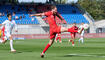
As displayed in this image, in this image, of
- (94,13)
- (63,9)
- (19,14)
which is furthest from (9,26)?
(94,13)

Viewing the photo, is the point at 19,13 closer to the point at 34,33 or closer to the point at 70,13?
the point at 34,33

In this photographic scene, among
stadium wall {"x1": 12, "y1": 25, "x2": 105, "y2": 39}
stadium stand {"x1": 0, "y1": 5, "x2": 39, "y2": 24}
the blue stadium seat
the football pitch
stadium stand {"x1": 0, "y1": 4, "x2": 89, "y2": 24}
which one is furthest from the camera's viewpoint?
the blue stadium seat

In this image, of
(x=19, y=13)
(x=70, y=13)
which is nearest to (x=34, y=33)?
(x=19, y=13)

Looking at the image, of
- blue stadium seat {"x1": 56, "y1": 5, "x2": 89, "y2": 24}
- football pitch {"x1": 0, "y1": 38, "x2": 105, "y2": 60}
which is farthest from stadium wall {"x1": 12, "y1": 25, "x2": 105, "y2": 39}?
football pitch {"x1": 0, "y1": 38, "x2": 105, "y2": 60}

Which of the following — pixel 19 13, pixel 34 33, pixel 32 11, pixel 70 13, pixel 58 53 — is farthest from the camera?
pixel 70 13

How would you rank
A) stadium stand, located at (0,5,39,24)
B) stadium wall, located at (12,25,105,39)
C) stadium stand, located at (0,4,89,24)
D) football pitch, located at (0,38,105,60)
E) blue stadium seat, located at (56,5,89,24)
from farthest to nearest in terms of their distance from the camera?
blue stadium seat, located at (56,5,89,24)
stadium stand, located at (0,4,89,24)
stadium stand, located at (0,5,39,24)
stadium wall, located at (12,25,105,39)
football pitch, located at (0,38,105,60)

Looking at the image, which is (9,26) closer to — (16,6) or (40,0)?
(16,6)

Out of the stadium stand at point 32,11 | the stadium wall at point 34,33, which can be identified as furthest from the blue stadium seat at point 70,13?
the stadium wall at point 34,33

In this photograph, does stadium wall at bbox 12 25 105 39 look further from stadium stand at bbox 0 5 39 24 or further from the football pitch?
the football pitch

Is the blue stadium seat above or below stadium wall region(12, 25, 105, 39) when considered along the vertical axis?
above

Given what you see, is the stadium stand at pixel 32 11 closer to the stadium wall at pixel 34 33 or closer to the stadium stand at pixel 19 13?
the stadium stand at pixel 19 13

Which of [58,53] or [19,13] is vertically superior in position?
[19,13]

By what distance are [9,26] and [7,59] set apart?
6.10 meters

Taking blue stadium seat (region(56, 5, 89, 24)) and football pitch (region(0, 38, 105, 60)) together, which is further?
blue stadium seat (region(56, 5, 89, 24))
